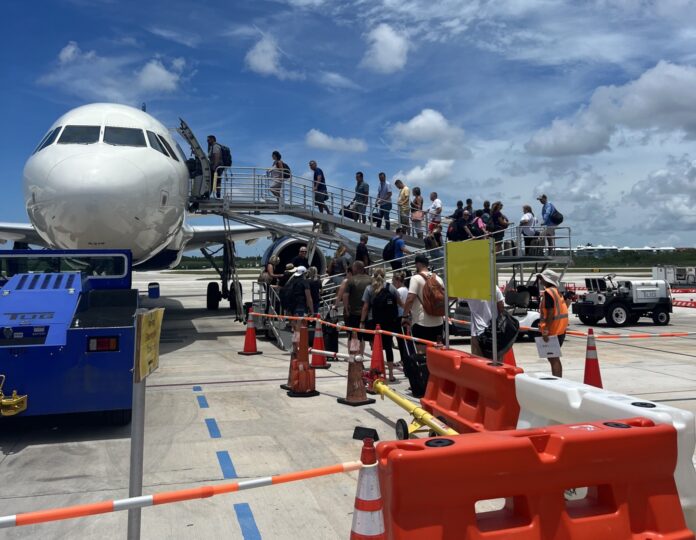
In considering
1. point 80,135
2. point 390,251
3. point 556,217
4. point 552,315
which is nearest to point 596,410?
point 552,315

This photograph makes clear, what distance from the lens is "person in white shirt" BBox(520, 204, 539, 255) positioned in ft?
47.9

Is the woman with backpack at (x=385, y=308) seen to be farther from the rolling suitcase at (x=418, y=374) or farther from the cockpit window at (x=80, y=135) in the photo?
the cockpit window at (x=80, y=135)

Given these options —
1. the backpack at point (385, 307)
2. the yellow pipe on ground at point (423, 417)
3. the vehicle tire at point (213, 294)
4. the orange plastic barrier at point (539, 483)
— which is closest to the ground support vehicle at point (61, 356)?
the yellow pipe on ground at point (423, 417)

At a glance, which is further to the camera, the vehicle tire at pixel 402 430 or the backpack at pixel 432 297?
the backpack at pixel 432 297

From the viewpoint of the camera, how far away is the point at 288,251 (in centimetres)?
1641

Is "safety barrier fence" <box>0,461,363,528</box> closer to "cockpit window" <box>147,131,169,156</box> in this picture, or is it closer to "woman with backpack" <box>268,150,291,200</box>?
"cockpit window" <box>147,131,169,156</box>

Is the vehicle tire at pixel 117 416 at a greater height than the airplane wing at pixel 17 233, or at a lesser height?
lesser

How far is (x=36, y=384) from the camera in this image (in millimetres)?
5539

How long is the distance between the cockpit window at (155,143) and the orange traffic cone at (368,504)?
9310 millimetres

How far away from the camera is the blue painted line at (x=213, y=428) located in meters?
5.78

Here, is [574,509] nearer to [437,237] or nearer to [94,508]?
[94,508]

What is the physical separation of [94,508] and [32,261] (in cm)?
619

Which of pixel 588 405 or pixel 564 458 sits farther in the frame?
pixel 588 405

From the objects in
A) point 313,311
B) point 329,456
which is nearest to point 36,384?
point 329,456
